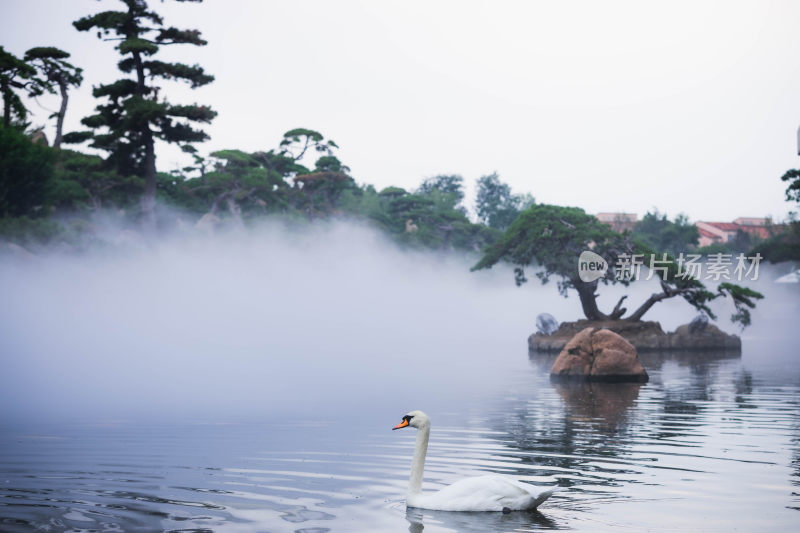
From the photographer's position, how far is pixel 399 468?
12.7 m

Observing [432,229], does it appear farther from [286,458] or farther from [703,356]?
[286,458]

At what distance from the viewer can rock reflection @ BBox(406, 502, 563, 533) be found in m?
8.91

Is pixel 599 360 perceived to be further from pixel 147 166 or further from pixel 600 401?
pixel 147 166

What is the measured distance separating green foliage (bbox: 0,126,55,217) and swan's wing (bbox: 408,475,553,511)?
32120mm

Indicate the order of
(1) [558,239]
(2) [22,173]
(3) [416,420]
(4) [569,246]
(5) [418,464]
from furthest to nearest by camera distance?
(4) [569,246] < (1) [558,239] < (2) [22,173] < (3) [416,420] < (5) [418,464]

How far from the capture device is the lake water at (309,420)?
383 inches

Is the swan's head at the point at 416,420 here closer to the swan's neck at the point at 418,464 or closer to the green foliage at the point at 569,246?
the swan's neck at the point at 418,464

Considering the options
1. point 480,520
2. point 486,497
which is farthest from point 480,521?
point 486,497

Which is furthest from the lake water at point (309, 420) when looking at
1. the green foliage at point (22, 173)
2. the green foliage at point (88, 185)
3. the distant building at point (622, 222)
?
the distant building at point (622, 222)

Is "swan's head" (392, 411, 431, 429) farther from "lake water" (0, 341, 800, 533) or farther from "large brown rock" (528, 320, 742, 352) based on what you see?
"large brown rock" (528, 320, 742, 352)

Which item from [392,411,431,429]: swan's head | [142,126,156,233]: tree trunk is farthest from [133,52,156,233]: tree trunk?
[392,411,431,429]: swan's head

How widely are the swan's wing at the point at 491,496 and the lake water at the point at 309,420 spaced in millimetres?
125

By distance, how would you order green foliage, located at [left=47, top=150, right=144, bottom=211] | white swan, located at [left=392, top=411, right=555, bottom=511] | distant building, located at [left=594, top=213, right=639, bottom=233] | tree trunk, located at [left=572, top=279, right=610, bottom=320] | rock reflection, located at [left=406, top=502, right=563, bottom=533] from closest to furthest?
rock reflection, located at [left=406, top=502, right=563, bottom=533]
white swan, located at [left=392, top=411, right=555, bottom=511]
green foliage, located at [left=47, top=150, right=144, bottom=211]
tree trunk, located at [left=572, top=279, right=610, bottom=320]
distant building, located at [left=594, top=213, right=639, bottom=233]

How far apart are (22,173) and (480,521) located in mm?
34192
